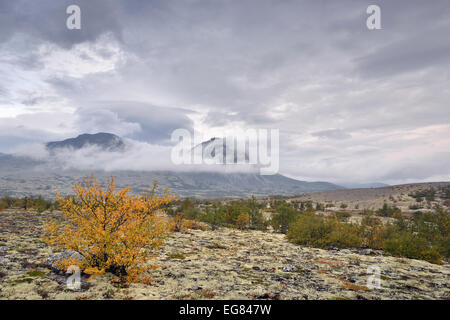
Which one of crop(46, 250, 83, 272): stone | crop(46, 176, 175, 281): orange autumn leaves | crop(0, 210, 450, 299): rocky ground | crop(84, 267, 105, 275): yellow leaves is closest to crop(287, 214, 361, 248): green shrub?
crop(0, 210, 450, 299): rocky ground

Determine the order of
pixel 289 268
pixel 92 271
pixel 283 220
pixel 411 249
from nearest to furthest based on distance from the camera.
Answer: pixel 92 271 < pixel 289 268 < pixel 411 249 < pixel 283 220

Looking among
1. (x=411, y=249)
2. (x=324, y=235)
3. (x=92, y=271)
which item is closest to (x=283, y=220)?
(x=324, y=235)

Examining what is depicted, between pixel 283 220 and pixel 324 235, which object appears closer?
pixel 324 235

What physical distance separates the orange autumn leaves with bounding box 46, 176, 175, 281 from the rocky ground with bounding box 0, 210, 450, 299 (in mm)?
674

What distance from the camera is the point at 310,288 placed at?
837cm

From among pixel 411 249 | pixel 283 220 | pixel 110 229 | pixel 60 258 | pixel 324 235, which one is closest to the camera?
pixel 110 229

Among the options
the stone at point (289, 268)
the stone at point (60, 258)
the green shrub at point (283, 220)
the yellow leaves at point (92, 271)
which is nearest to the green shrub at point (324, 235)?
the green shrub at point (283, 220)

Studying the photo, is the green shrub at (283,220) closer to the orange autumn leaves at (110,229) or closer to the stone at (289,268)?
the stone at (289,268)

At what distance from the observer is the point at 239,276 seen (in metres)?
9.54

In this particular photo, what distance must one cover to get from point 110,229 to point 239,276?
18.5 feet

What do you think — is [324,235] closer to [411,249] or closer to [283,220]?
[411,249]

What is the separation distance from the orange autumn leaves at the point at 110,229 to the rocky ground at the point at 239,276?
67 cm
